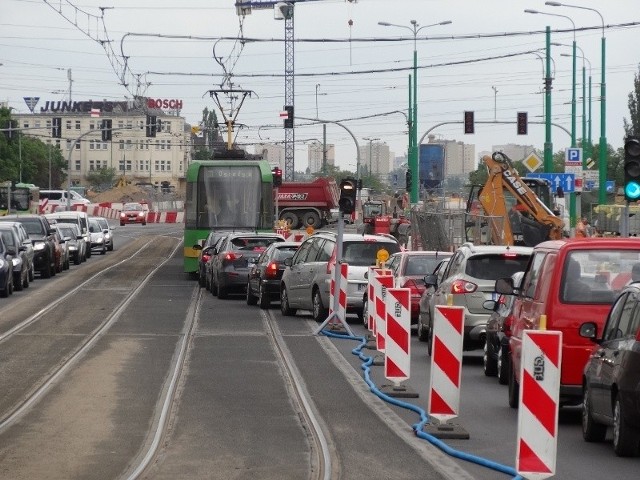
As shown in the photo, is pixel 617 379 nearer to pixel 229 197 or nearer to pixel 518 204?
pixel 518 204

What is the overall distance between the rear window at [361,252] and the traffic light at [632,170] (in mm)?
7752

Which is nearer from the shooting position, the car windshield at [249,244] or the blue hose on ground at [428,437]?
the blue hose on ground at [428,437]

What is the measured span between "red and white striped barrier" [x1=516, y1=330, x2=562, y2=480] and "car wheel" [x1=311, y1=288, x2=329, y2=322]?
1839 cm

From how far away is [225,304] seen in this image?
3419 centimetres

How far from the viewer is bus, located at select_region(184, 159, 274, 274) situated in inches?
1697

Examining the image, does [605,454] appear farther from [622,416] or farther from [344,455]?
[344,455]

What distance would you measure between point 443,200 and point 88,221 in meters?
19.6

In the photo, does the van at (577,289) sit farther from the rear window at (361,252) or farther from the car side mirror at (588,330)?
the rear window at (361,252)

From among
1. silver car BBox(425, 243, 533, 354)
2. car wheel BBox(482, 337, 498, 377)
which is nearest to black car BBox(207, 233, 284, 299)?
silver car BBox(425, 243, 533, 354)

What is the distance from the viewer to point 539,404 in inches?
388

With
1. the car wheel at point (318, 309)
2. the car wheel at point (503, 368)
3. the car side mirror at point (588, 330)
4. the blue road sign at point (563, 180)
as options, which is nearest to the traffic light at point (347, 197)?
the car wheel at point (318, 309)

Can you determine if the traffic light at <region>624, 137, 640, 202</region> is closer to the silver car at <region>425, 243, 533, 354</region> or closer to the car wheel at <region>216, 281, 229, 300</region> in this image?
the silver car at <region>425, 243, 533, 354</region>

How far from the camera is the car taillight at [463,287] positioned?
20703 millimetres

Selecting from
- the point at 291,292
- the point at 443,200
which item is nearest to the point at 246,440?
the point at 291,292
